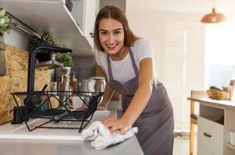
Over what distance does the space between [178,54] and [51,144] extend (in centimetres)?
417

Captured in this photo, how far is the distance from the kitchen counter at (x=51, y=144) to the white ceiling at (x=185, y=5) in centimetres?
365

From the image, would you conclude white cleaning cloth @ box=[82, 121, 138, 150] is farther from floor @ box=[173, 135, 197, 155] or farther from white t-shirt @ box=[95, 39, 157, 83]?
floor @ box=[173, 135, 197, 155]

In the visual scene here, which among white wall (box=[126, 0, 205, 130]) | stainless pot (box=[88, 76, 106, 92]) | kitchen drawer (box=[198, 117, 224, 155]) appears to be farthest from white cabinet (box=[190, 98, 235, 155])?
white wall (box=[126, 0, 205, 130])

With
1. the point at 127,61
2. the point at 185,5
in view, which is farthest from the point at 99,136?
the point at 185,5

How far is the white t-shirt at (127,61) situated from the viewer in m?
1.10

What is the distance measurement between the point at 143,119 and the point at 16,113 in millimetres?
707

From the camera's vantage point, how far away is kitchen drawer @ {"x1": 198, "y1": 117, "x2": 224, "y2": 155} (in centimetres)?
180

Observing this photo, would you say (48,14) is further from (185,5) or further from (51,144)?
(185,5)

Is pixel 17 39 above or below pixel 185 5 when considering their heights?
below

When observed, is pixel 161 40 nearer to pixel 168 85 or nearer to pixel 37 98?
pixel 168 85

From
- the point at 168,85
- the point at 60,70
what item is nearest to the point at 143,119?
the point at 60,70

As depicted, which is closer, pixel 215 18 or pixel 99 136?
pixel 99 136

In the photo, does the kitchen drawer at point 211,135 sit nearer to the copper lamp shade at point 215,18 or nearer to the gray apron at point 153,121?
the gray apron at point 153,121

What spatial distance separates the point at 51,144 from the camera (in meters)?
0.60
